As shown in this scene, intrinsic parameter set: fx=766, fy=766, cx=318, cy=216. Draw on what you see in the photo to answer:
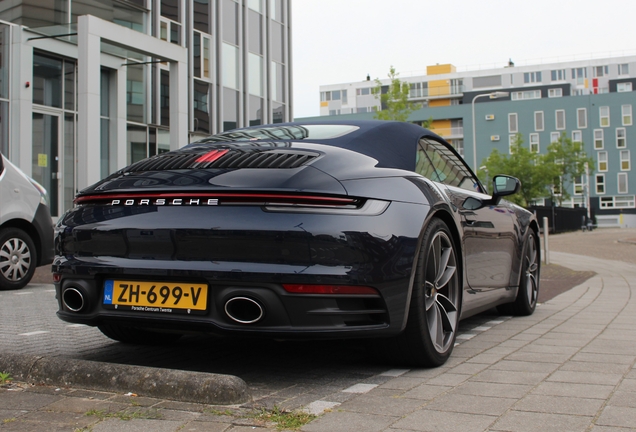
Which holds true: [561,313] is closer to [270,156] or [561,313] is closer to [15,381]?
[270,156]

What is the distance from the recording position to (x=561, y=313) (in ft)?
22.4

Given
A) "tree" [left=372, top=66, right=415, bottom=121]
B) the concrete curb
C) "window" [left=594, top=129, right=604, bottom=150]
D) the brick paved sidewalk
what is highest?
"window" [left=594, top=129, right=604, bottom=150]

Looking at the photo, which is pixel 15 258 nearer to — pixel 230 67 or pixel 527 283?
pixel 527 283

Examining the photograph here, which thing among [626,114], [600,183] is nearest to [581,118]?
[626,114]

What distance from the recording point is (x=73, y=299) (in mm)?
3709

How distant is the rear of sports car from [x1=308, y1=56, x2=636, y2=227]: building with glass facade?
6736 cm

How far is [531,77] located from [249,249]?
98657mm

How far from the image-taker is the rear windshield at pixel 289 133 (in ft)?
13.6

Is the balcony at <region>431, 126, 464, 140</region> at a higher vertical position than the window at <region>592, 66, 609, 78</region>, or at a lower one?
lower

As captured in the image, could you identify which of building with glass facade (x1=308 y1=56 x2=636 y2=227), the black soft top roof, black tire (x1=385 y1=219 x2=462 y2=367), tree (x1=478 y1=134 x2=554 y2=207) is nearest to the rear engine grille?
the black soft top roof

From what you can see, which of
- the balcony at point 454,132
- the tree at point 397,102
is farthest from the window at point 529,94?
the tree at point 397,102

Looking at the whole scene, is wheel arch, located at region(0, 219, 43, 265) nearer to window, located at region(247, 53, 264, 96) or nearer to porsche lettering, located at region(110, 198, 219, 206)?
porsche lettering, located at region(110, 198, 219, 206)

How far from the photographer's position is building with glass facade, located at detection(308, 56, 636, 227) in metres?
78.2

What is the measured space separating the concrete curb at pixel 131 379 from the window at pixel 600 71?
99759mm
